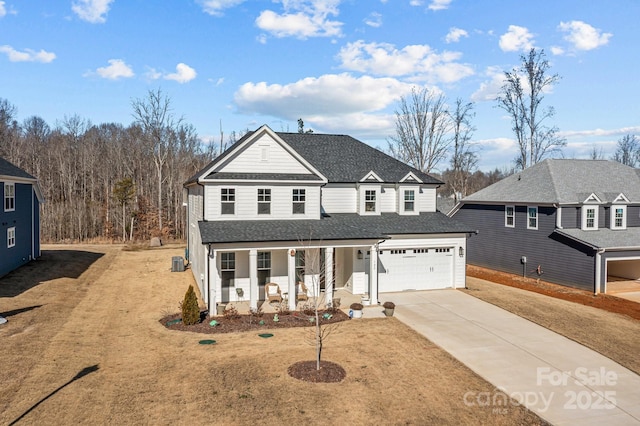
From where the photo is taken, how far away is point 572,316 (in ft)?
64.4

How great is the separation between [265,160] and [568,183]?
21.8 metres

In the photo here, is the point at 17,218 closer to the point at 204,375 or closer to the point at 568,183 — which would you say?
the point at 204,375

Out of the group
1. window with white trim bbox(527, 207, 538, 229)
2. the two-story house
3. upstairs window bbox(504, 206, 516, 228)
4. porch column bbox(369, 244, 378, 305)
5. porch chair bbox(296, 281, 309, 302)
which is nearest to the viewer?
the two-story house

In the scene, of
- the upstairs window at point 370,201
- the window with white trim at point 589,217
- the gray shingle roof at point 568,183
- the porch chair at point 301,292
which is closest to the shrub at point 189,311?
the porch chair at point 301,292

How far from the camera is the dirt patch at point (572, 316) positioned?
51.5ft

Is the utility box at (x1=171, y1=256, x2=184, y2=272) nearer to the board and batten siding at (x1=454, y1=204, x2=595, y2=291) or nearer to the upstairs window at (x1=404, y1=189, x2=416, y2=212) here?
the upstairs window at (x1=404, y1=189, x2=416, y2=212)

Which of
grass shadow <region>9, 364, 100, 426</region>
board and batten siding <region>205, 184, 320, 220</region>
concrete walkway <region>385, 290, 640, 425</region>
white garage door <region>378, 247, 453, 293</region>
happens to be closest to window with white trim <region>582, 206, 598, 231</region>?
white garage door <region>378, 247, 453, 293</region>

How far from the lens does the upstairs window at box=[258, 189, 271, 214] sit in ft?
71.6

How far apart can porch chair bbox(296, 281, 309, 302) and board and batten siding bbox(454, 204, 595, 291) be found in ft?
57.7

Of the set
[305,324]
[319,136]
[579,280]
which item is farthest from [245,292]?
[579,280]

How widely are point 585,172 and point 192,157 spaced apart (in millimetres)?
49787

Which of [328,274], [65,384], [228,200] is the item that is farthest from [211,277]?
[65,384]

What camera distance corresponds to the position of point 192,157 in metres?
62.2

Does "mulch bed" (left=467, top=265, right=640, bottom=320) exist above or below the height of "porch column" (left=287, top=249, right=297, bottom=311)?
below
